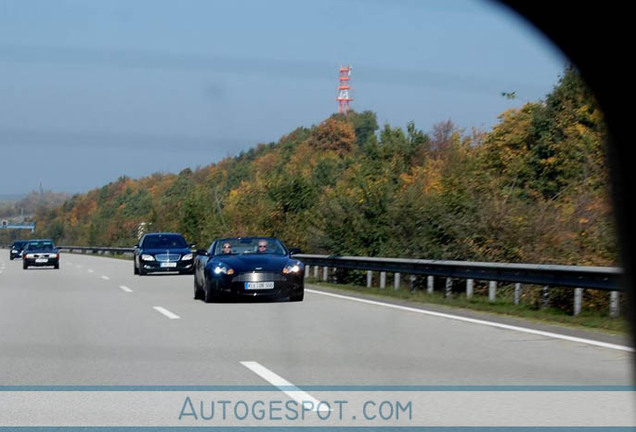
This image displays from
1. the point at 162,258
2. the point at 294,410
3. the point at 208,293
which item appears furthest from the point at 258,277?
the point at 162,258

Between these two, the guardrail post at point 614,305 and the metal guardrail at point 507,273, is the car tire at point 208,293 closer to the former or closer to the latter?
the metal guardrail at point 507,273

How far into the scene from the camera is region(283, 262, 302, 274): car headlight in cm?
1770

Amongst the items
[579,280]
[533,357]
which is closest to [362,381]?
[533,357]

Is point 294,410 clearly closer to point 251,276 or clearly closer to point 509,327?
point 509,327

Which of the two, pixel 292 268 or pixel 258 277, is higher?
pixel 292 268

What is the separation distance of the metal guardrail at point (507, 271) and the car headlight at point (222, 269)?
13.8ft

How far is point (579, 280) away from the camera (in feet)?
45.1

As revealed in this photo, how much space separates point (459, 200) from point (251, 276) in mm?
6667

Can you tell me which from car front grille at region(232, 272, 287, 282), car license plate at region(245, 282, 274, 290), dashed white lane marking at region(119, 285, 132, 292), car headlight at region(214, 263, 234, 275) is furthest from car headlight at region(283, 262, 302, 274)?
dashed white lane marking at region(119, 285, 132, 292)

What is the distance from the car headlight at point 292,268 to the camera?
1770 centimetres

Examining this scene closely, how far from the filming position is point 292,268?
701 inches

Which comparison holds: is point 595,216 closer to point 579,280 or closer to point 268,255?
point 579,280

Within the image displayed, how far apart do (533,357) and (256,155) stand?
451 feet

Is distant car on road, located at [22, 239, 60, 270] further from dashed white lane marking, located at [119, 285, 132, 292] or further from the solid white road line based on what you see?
the solid white road line
